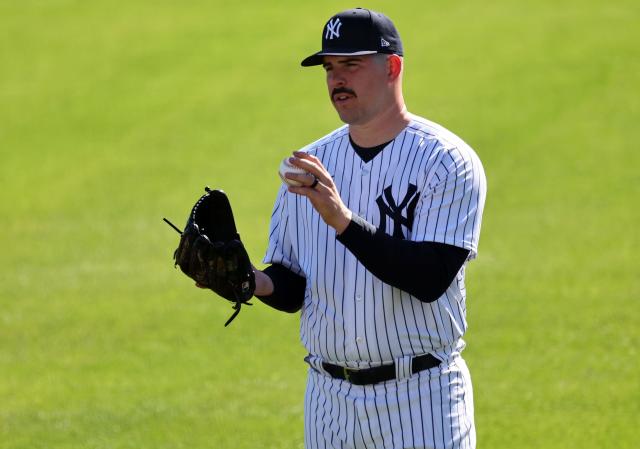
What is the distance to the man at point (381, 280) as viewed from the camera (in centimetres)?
427

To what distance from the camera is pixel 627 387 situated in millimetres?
8367

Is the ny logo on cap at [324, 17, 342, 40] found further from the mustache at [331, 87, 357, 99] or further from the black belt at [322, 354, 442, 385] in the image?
the black belt at [322, 354, 442, 385]

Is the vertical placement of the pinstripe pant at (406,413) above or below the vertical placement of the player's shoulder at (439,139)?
below

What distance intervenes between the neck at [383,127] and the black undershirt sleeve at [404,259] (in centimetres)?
49

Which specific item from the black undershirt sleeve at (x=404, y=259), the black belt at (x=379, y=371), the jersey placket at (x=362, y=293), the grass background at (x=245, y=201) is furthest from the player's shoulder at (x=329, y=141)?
the grass background at (x=245, y=201)

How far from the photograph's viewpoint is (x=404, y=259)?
4031 millimetres

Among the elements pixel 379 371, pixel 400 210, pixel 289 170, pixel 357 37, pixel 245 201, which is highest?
pixel 245 201

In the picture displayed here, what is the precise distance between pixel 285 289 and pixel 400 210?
0.59 m

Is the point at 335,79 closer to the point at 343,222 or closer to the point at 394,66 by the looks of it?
the point at 394,66

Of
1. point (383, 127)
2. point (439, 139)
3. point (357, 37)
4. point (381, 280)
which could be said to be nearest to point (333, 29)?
point (357, 37)

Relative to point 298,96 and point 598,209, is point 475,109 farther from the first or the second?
point 598,209

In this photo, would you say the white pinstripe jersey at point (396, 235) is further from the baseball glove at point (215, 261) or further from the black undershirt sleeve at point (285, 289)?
the baseball glove at point (215, 261)

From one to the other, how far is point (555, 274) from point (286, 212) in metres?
7.23

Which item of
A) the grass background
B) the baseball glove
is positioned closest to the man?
the baseball glove
